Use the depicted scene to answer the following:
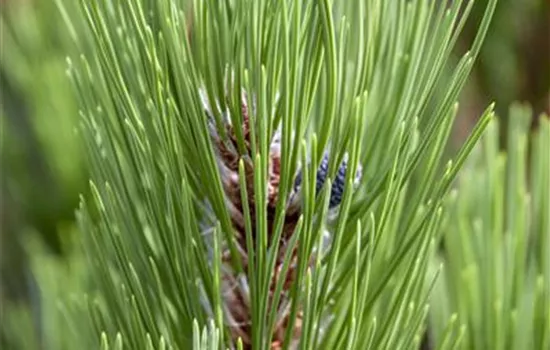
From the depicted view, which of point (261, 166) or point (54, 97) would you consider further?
point (54, 97)

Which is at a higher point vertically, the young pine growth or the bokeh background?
the young pine growth

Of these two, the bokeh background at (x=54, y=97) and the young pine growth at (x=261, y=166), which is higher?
the young pine growth at (x=261, y=166)

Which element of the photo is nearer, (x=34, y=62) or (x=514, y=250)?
(x=514, y=250)

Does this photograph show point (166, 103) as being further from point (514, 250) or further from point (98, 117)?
point (514, 250)

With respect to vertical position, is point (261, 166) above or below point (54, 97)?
above

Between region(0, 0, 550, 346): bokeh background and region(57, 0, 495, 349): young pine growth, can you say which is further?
region(0, 0, 550, 346): bokeh background

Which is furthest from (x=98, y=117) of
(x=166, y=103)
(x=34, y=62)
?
(x=34, y=62)

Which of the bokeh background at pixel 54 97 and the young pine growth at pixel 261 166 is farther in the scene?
the bokeh background at pixel 54 97

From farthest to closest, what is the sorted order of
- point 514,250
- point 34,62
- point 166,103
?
point 34,62 → point 514,250 → point 166,103
